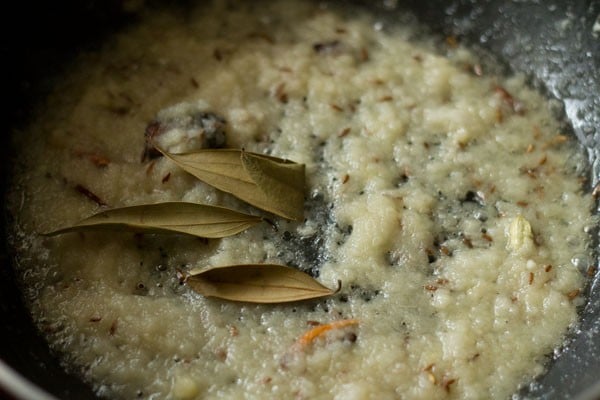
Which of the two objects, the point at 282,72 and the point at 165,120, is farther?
the point at 282,72

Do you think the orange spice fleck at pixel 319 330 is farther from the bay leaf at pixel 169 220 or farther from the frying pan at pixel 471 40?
the frying pan at pixel 471 40

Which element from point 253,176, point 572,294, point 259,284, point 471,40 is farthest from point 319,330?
point 471,40

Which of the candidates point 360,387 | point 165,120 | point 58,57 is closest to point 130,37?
point 58,57

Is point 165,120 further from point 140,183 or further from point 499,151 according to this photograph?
point 499,151

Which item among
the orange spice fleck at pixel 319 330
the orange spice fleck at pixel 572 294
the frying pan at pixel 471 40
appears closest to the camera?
the orange spice fleck at pixel 319 330

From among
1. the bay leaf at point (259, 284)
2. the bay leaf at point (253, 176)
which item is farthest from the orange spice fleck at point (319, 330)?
the bay leaf at point (253, 176)

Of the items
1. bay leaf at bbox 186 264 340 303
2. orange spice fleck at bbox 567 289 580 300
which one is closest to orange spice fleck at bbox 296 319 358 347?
bay leaf at bbox 186 264 340 303
